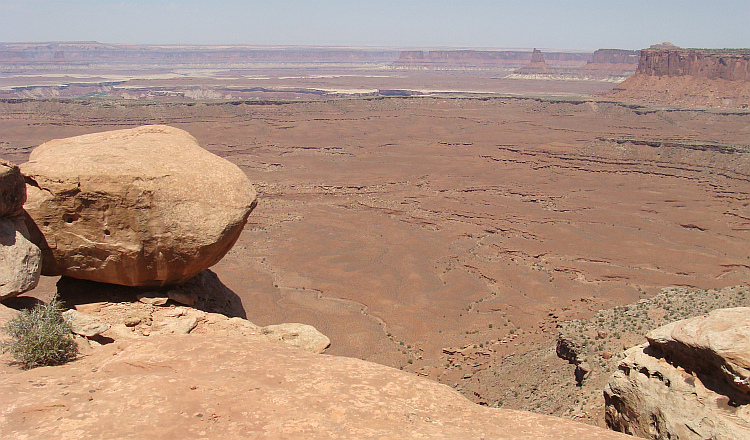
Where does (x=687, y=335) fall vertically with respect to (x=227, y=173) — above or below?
below

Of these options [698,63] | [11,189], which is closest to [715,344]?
[11,189]

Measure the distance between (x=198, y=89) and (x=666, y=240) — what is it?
97.9m

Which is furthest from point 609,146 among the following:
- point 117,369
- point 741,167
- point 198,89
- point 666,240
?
point 198,89

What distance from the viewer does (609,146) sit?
50.3 m

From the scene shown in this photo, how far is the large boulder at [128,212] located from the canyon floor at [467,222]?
7263 mm

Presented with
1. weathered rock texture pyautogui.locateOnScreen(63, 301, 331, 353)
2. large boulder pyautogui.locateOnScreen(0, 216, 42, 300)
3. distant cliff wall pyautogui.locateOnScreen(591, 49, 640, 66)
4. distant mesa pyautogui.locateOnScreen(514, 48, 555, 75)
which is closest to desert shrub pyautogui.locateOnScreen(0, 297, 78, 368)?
large boulder pyautogui.locateOnScreen(0, 216, 42, 300)

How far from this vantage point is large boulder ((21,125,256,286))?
883 cm

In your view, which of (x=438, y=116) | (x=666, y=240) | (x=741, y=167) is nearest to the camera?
(x=666, y=240)

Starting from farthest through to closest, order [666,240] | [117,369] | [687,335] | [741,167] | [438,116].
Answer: [438,116]
[741,167]
[666,240]
[117,369]
[687,335]

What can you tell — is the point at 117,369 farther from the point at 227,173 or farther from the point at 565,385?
the point at 565,385

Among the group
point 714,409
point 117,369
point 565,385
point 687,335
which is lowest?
point 565,385

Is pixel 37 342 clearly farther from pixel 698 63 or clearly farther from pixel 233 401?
pixel 698 63

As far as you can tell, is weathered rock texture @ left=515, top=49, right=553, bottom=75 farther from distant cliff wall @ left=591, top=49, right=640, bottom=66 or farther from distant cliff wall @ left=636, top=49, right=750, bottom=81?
distant cliff wall @ left=636, top=49, right=750, bottom=81

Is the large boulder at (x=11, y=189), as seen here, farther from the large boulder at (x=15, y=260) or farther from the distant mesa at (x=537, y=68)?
the distant mesa at (x=537, y=68)
